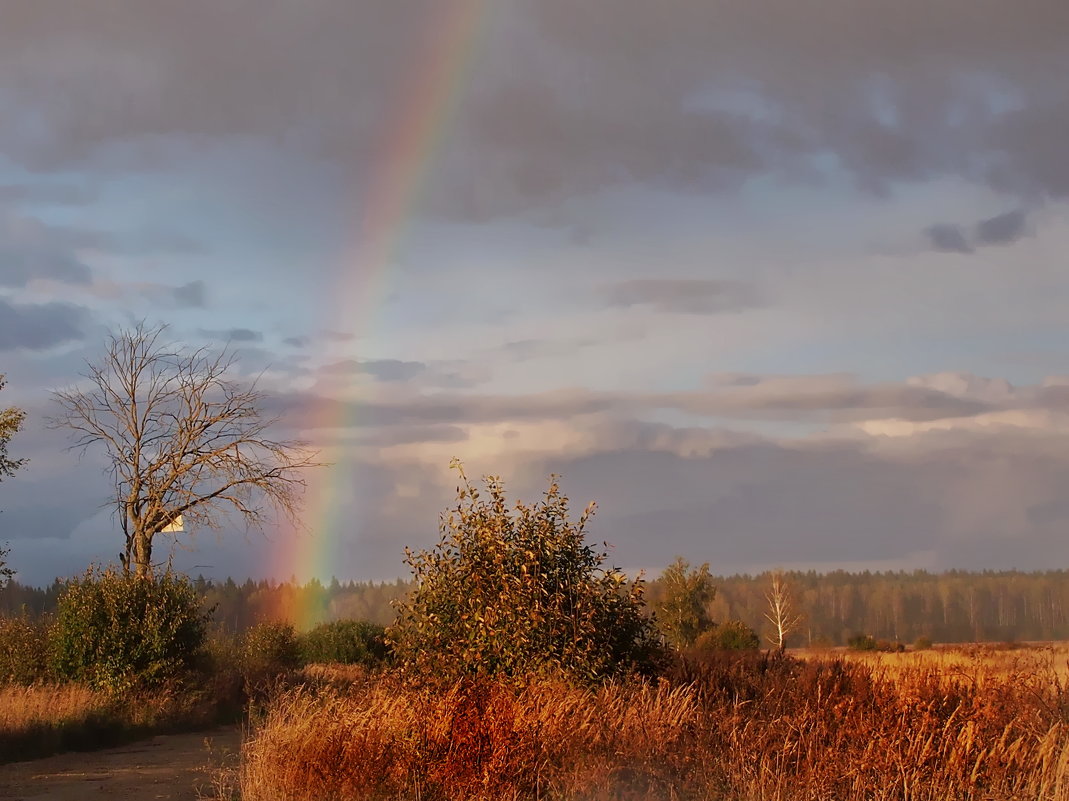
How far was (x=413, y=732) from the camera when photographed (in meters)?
13.0

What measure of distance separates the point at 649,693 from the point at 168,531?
26118 mm

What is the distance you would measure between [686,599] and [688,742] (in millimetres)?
58588

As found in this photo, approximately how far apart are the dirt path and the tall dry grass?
2.70m

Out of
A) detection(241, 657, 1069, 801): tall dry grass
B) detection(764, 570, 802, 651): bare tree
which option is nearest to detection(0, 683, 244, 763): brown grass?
detection(241, 657, 1069, 801): tall dry grass

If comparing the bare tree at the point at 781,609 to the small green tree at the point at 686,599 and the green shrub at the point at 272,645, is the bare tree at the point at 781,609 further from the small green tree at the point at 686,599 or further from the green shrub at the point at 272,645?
the green shrub at the point at 272,645

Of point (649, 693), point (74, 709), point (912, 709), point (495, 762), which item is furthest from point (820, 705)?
point (74, 709)

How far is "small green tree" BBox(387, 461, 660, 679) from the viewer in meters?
15.3

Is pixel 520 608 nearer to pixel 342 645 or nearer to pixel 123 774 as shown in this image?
pixel 123 774

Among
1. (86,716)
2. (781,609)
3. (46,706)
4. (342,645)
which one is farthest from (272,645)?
(781,609)

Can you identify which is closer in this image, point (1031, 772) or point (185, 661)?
point (1031, 772)

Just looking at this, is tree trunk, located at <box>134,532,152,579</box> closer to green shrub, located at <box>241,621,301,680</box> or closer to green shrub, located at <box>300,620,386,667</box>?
green shrub, located at <box>241,621,301,680</box>

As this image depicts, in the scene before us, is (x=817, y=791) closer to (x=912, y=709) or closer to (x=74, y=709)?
(x=912, y=709)

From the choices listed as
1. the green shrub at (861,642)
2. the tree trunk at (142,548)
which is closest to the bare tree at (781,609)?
the green shrub at (861,642)

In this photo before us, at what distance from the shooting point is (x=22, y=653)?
3030 centimetres
